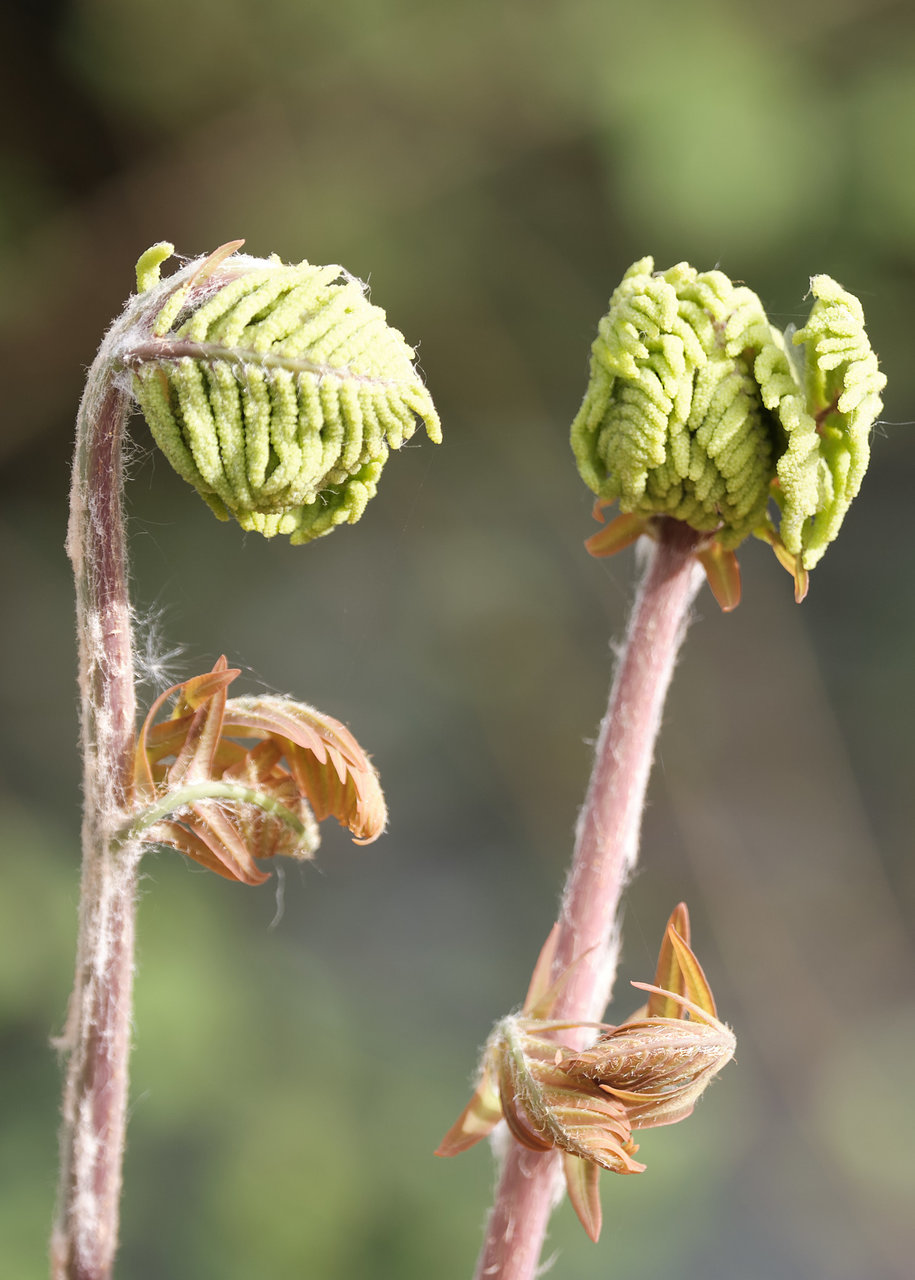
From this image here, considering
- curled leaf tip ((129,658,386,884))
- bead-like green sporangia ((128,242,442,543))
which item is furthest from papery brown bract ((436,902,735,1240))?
bead-like green sporangia ((128,242,442,543))

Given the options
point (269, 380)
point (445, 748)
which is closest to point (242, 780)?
point (269, 380)

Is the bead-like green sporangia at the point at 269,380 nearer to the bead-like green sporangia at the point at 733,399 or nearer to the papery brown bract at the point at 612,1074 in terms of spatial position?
the bead-like green sporangia at the point at 733,399

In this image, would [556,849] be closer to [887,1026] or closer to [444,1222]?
[887,1026]

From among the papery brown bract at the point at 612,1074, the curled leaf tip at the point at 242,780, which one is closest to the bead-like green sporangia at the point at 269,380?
the curled leaf tip at the point at 242,780

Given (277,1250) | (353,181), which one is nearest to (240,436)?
(277,1250)

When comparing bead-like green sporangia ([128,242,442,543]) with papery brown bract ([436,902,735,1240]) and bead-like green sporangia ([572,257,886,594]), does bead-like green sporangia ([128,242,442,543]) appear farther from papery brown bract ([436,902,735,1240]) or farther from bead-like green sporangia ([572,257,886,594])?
papery brown bract ([436,902,735,1240])
